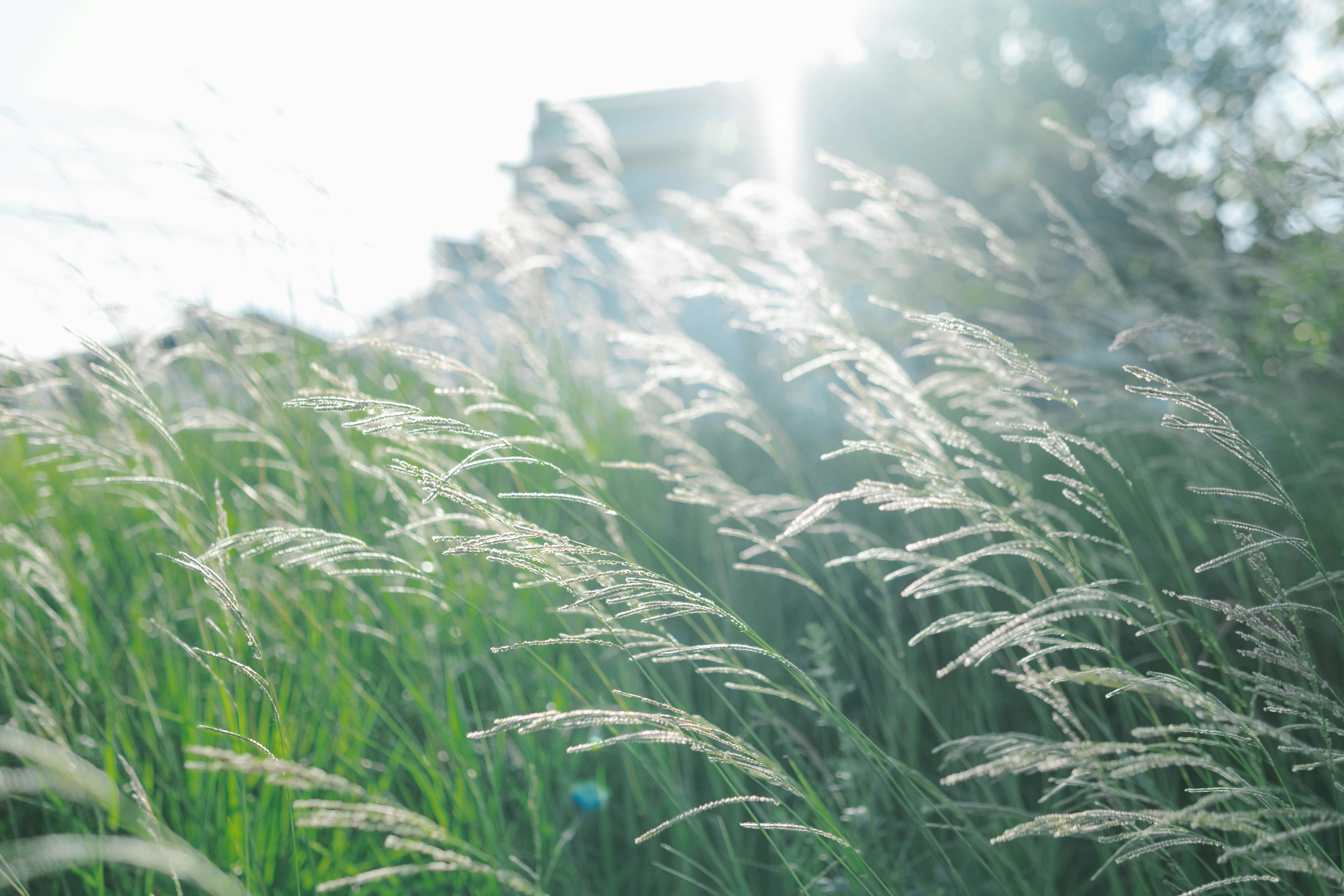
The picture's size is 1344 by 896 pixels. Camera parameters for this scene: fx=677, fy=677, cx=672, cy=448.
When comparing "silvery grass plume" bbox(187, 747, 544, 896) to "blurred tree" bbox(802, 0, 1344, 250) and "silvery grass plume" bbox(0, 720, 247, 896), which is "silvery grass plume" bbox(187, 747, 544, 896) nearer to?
"silvery grass plume" bbox(0, 720, 247, 896)

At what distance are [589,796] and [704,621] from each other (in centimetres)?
55

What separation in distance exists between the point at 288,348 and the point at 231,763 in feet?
8.02

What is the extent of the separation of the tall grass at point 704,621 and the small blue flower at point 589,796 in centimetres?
2

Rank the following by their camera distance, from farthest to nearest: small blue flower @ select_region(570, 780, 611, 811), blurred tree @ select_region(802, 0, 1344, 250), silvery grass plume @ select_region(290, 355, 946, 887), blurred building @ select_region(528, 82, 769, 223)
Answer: blurred building @ select_region(528, 82, 769, 223) < blurred tree @ select_region(802, 0, 1344, 250) < small blue flower @ select_region(570, 780, 611, 811) < silvery grass plume @ select_region(290, 355, 946, 887)

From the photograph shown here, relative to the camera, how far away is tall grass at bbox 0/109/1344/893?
3.14ft

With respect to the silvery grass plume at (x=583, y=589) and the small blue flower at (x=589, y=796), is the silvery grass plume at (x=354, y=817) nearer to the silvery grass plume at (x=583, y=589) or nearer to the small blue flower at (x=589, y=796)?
the silvery grass plume at (x=583, y=589)

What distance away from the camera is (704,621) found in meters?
1.94

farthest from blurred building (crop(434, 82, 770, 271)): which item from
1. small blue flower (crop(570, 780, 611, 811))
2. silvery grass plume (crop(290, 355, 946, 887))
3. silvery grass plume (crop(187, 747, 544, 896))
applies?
silvery grass plume (crop(187, 747, 544, 896))

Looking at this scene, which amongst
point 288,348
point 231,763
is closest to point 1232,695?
point 231,763

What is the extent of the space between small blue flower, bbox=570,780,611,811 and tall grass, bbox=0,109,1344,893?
0.02 metres

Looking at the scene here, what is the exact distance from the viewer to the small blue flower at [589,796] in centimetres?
160

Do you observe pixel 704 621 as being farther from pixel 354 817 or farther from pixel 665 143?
pixel 665 143

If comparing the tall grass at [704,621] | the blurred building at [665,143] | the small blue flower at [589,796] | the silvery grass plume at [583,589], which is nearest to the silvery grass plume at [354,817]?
the tall grass at [704,621]

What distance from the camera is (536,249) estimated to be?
382 cm
